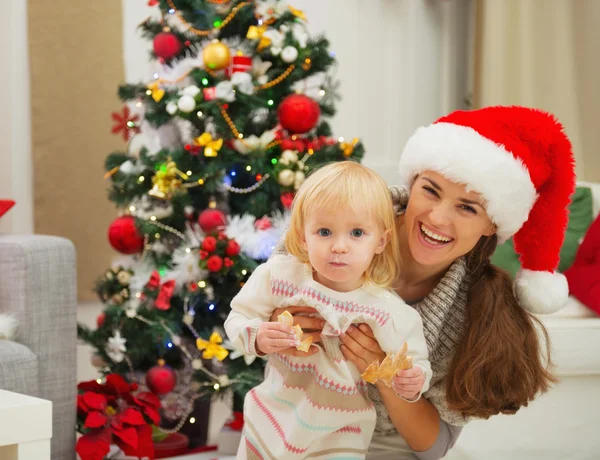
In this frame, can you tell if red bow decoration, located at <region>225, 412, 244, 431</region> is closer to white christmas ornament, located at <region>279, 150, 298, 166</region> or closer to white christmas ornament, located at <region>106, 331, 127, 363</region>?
white christmas ornament, located at <region>106, 331, 127, 363</region>

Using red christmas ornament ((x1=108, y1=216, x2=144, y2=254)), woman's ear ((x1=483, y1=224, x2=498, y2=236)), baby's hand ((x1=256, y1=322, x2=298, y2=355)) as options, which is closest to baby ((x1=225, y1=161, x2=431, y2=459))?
baby's hand ((x1=256, y1=322, x2=298, y2=355))

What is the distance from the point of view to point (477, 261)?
1680 mm

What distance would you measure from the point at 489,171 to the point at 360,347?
1.39 feet

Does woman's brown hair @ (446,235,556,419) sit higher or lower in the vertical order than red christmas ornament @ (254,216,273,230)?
lower

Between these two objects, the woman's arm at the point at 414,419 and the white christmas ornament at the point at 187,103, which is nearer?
the woman's arm at the point at 414,419

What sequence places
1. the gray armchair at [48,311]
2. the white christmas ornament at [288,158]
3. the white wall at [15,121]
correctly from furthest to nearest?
the white wall at [15,121]
the white christmas ornament at [288,158]
the gray armchair at [48,311]

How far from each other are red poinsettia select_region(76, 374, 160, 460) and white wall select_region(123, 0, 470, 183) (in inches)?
71.6

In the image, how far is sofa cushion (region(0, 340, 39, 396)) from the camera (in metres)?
2.00

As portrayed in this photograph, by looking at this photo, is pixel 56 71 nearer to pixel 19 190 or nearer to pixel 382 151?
pixel 19 190

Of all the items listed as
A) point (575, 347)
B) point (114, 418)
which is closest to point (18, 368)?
point (114, 418)

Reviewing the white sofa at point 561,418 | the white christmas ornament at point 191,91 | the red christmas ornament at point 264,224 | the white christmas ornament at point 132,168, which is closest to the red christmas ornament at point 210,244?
the red christmas ornament at point 264,224

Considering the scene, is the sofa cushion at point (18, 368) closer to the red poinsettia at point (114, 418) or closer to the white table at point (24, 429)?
the red poinsettia at point (114, 418)

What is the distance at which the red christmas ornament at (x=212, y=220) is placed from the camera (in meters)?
2.59

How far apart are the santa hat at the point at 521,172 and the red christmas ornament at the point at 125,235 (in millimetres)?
1277
